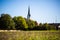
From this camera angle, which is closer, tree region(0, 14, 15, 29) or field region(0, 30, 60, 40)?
field region(0, 30, 60, 40)

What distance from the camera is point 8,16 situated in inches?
1027

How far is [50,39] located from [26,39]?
3.22 feet

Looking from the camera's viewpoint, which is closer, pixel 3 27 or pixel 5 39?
pixel 5 39

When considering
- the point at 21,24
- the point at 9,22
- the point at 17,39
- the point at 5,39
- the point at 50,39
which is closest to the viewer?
the point at 5,39

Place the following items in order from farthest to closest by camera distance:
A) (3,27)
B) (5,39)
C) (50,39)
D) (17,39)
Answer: (3,27) < (50,39) < (17,39) < (5,39)

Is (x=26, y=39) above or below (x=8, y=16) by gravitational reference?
below

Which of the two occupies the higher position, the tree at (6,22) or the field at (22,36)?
the tree at (6,22)

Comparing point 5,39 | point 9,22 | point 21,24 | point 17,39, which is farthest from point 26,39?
point 21,24

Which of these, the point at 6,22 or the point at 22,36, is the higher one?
the point at 6,22

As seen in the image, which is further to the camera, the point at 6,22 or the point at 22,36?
the point at 6,22

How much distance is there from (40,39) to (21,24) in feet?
78.2

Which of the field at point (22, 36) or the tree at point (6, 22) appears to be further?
the tree at point (6, 22)

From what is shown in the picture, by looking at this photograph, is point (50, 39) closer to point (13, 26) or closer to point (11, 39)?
point (11, 39)

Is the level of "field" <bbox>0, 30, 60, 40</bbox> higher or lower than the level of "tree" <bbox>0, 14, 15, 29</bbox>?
lower
